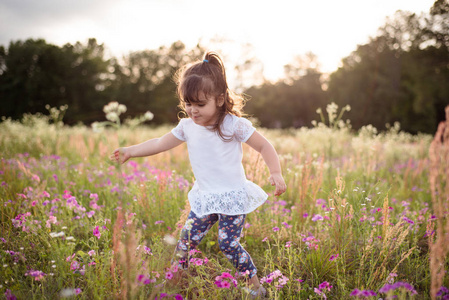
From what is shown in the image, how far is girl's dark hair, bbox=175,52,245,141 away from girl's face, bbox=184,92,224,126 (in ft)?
0.08

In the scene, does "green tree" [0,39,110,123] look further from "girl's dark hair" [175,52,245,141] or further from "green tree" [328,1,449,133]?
"girl's dark hair" [175,52,245,141]

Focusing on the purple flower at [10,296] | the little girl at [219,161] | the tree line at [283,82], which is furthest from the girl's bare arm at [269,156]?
the tree line at [283,82]

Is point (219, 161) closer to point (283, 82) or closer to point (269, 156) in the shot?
point (269, 156)

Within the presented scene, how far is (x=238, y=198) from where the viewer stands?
2.16 metres

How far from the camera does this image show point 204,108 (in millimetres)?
2090

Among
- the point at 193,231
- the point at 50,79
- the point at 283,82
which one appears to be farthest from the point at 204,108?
the point at 50,79

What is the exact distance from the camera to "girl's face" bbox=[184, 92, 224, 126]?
2082 millimetres

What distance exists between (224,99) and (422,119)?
2590 cm

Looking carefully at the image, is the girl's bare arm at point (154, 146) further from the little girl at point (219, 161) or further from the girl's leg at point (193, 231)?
the girl's leg at point (193, 231)

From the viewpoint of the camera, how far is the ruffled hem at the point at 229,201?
211cm

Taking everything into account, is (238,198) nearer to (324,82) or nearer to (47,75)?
(324,82)

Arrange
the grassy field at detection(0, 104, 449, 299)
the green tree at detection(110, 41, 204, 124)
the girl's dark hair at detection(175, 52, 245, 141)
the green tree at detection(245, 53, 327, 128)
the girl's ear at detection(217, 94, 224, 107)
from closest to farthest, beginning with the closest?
1. the grassy field at detection(0, 104, 449, 299)
2. the girl's dark hair at detection(175, 52, 245, 141)
3. the girl's ear at detection(217, 94, 224, 107)
4. the green tree at detection(245, 53, 327, 128)
5. the green tree at detection(110, 41, 204, 124)

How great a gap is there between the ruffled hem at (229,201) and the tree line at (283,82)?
61.4ft

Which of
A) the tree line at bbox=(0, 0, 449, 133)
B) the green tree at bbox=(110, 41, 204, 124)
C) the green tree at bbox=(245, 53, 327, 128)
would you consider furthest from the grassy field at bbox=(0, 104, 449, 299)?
the green tree at bbox=(110, 41, 204, 124)
